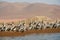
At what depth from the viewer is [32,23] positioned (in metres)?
3.70

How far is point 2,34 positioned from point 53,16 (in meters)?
0.73

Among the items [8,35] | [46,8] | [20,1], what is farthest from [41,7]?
[8,35]

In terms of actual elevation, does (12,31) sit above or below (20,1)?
below

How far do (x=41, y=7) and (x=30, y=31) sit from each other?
1.17ft

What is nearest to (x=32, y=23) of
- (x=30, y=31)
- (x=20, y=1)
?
(x=30, y=31)

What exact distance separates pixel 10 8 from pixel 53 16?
592mm

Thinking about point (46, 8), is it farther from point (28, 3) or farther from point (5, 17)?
point (5, 17)

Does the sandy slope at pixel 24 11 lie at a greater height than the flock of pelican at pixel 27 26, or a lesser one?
greater

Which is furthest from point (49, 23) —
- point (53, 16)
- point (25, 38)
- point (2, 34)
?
point (2, 34)

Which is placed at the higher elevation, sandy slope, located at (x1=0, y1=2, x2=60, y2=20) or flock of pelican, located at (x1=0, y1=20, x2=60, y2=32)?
sandy slope, located at (x1=0, y1=2, x2=60, y2=20)

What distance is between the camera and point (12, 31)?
3.71 meters

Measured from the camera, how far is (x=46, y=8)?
3.73 metres

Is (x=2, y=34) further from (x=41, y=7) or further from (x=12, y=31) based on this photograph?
(x=41, y=7)

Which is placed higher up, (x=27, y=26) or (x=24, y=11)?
(x=24, y=11)
